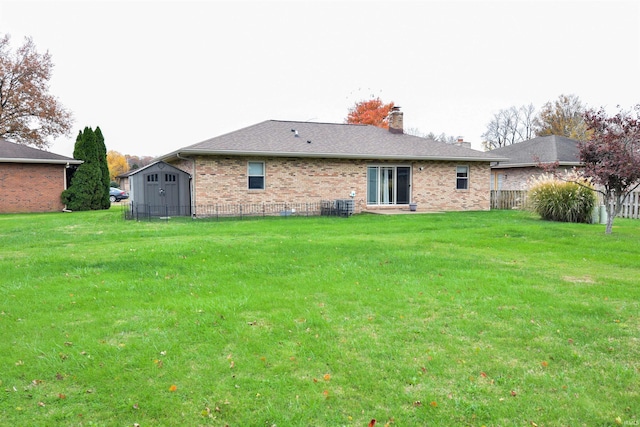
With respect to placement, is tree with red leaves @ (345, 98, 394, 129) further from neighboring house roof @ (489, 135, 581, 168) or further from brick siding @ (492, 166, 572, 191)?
brick siding @ (492, 166, 572, 191)

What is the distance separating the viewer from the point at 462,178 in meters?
22.0

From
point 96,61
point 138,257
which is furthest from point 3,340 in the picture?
point 96,61

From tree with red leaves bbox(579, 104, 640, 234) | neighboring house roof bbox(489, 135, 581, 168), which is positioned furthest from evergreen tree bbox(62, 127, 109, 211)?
tree with red leaves bbox(579, 104, 640, 234)

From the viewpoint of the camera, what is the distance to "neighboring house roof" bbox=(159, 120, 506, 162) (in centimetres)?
1781

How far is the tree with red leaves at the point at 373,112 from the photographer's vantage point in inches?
1780

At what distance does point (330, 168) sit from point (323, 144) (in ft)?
4.08

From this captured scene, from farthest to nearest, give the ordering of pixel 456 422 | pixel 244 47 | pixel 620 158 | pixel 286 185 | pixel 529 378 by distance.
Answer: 1. pixel 244 47
2. pixel 286 185
3. pixel 620 158
4. pixel 529 378
5. pixel 456 422

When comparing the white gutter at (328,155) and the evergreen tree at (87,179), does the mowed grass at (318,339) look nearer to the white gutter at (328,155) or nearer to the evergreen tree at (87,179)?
the white gutter at (328,155)

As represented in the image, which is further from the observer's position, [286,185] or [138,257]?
[286,185]

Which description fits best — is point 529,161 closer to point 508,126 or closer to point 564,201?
point 564,201

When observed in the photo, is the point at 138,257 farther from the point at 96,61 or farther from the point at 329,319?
the point at 96,61

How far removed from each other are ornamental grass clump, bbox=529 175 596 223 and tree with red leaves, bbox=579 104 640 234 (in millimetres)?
3420

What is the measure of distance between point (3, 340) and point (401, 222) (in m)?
11.9

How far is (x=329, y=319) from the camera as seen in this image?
4.99 m
